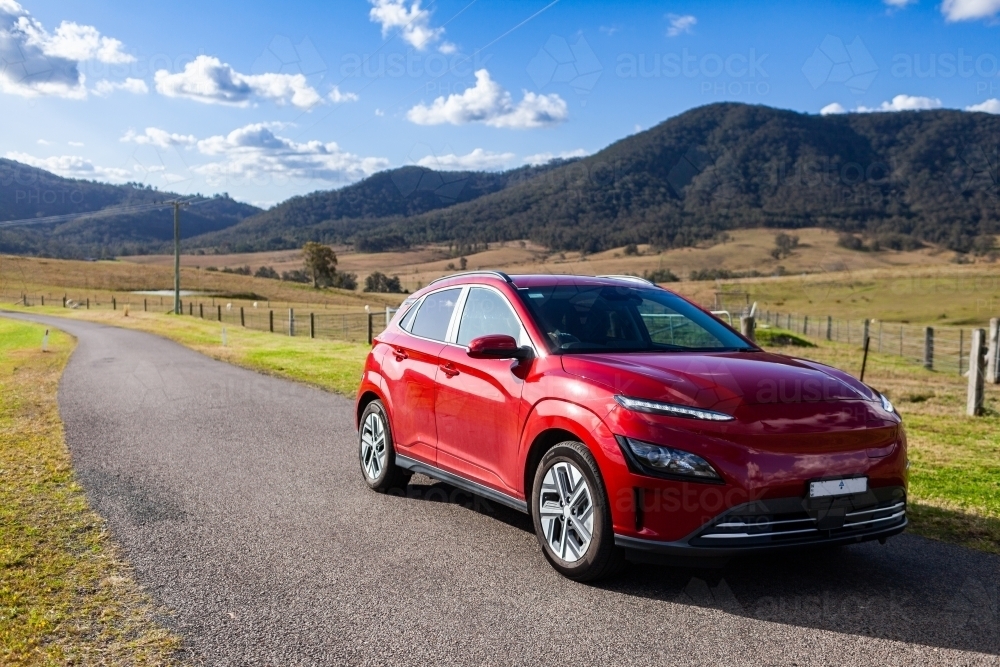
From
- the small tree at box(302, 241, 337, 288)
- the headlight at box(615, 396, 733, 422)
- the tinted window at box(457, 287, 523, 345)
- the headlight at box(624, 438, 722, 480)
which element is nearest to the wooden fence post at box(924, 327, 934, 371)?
the tinted window at box(457, 287, 523, 345)

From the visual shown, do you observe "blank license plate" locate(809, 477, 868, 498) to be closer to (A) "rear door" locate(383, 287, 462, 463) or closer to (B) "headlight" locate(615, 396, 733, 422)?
(B) "headlight" locate(615, 396, 733, 422)

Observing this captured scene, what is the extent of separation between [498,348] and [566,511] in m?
1.04

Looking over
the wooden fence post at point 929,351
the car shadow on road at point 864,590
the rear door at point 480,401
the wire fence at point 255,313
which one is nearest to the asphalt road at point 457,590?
the car shadow on road at point 864,590

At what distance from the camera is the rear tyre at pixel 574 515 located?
4.50 m

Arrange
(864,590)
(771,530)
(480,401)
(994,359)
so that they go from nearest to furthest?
→ 1. (771,530)
2. (864,590)
3. (480,401)
4. (994,359)

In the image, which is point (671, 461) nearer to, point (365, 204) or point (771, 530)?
point (771, 530)

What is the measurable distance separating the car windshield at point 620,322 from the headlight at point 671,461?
3.54 feet

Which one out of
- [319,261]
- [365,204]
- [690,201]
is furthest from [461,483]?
[365,204]

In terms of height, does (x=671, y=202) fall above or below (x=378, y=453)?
above

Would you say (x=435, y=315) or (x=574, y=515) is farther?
(x=435, y=315)

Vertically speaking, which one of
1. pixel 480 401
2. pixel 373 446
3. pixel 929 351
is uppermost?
pixel 480 401

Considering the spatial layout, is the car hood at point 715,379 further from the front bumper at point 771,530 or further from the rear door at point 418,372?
the rear door at point 418,372

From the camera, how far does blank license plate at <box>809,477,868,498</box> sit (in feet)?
14.1

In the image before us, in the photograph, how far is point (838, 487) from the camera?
4.38 m
